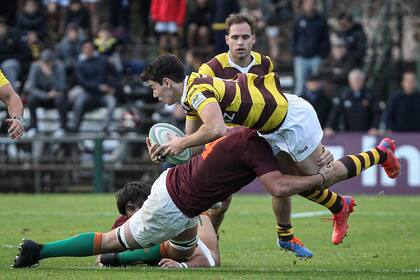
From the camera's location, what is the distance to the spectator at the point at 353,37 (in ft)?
67.2

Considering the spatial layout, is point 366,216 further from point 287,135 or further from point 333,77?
point 333,77

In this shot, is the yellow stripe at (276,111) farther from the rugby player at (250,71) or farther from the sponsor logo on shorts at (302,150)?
the rugby player at (250,71)

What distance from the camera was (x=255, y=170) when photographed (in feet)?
27.9

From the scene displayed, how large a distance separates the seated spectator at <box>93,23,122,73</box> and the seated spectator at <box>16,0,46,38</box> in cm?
134

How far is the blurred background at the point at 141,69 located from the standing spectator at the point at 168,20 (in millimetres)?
25

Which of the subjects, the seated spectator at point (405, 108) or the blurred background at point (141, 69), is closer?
the seated spectator at point (405, 108)

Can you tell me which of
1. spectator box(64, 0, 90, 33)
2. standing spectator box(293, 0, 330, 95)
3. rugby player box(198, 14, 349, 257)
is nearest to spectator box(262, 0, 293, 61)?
standing spectator box(293, 0, 330, 95)

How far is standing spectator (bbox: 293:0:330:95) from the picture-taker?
19.9 m

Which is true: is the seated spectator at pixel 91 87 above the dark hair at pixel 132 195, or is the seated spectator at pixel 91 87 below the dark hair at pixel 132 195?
below

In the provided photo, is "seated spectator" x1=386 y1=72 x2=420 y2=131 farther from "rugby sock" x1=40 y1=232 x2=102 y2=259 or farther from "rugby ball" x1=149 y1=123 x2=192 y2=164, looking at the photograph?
"rugby sock" x1=40 y1=232 x2=102 y2=259

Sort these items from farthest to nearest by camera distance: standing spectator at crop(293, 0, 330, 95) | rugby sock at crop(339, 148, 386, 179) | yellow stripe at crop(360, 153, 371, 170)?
standing spectator at crop(293, 0, 330, 95) < yellow stripe at crop(360, 153, 371, 170) < rugby sock at crop(339, 148, 386, 179)

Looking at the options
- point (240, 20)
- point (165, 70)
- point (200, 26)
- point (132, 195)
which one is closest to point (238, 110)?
point (165, 70)

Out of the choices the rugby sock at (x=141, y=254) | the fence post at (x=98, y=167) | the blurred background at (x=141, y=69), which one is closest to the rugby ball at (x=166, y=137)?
the rugby sock at (x=141, y=254)

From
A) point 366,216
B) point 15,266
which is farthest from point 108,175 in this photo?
point 15,266
